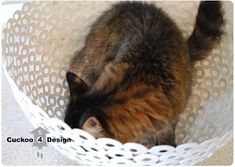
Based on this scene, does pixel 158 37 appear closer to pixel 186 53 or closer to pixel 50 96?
pixel 186 53

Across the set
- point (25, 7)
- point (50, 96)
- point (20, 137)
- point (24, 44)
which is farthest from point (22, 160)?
point (25, 7)

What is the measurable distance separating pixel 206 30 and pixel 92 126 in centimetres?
48

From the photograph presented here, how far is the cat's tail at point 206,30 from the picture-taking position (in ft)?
2.91

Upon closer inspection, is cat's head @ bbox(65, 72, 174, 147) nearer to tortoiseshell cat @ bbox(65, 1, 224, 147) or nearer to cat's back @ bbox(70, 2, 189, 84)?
tortoiseshell cat @ bbox(65, 1, 224, 147)

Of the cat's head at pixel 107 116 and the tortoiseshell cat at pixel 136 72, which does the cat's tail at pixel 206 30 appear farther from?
the cat's head at pixel 107 116

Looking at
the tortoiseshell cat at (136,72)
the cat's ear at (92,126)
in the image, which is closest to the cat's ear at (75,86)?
the tortoiseshell cat at (136,72)

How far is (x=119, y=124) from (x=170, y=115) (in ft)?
0.51

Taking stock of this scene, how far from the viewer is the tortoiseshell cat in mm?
677

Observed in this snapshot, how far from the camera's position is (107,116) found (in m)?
0.66

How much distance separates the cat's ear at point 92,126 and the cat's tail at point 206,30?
44cm

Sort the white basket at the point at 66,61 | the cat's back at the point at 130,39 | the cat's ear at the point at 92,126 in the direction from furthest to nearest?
the white basket at the point at 66,61
the cat's back at the point at 130,39
the cat's ear at the point at 92,126

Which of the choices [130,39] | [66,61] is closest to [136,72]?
[130,39]

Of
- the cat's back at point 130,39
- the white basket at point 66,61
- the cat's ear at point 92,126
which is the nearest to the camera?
the cat's ear at point 92,126

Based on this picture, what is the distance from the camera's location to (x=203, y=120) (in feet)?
3.24
